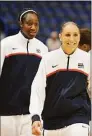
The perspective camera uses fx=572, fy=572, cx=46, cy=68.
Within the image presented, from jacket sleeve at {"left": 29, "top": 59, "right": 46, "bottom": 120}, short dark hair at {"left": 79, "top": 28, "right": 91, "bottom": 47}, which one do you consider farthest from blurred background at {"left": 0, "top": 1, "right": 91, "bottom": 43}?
jacket sleeve at {"left": 29, "top": 59, "right": 46, "bottom": 120}

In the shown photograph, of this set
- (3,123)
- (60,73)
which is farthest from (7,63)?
(60,73)

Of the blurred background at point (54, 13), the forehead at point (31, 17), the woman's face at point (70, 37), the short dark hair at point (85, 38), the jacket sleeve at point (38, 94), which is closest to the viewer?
the jacket sleeve at point (38, 94)

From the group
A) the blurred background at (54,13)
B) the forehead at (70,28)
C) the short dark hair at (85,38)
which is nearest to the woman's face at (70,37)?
the forehead at (70,28)

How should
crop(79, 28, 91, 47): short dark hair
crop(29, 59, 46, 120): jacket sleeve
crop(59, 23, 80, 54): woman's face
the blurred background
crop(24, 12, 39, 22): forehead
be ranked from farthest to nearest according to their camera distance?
1. the blurred background
2. crop(79, 28, 91, 47): short dark hair
3. crop(24, 12, 39, 22): forehead
4. crop(59, 23, 80, 54): woman's face
5. crop(29, 59, 46, 120): jacket sleeve

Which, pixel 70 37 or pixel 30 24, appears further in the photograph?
pixel 30 24

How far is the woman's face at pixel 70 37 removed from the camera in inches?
206

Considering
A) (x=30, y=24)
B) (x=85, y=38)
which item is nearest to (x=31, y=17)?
(x=30, y=24)

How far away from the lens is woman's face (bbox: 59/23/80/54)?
5234 millimetres

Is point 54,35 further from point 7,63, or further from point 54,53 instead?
point 54,53

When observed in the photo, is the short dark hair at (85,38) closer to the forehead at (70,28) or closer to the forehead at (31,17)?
the forehead at (31,17)

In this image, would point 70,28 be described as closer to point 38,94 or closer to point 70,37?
point 70,37

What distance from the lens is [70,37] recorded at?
524cm

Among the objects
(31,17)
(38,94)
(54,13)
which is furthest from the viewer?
(54,13)

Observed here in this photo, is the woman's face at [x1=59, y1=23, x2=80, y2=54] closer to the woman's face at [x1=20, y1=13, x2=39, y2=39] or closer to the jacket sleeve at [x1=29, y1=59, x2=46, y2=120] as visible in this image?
the jacket sleeve at [x1=29, y1=59, x2=46, y2=120]
